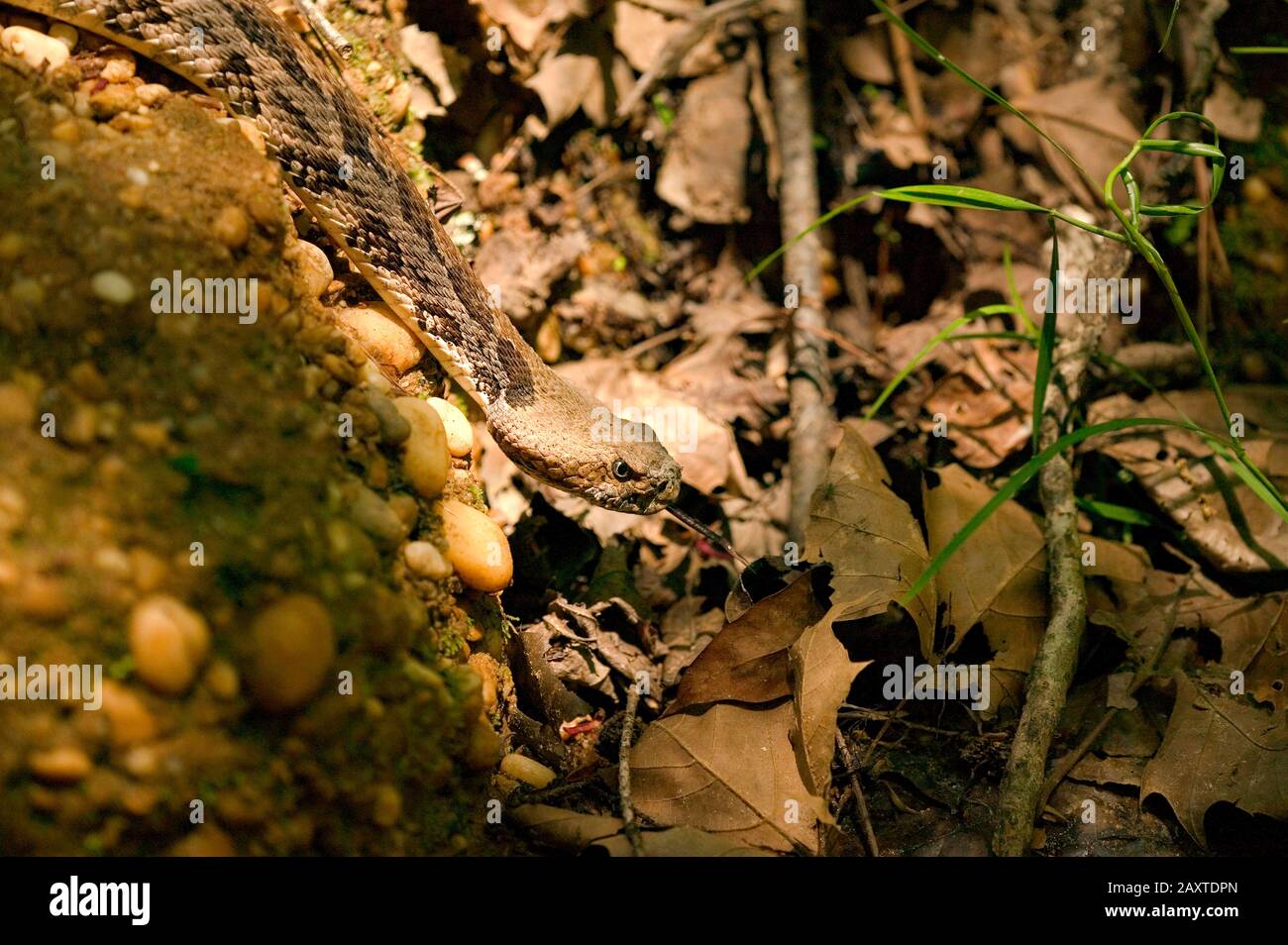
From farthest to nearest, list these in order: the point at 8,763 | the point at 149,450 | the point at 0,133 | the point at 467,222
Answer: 1. the point at 467,222
2. the point at 0,133
3. the point at 149,450
4. the point at 8,763

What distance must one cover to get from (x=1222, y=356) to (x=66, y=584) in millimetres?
5569

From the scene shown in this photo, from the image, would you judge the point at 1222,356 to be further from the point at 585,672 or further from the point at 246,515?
A: the point at 246,515

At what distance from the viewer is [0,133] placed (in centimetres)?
251

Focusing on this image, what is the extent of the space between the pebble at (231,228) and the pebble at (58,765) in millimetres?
1418

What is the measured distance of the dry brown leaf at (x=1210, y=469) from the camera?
3.97 metres

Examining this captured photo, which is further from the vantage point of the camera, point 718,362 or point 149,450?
point 718,362

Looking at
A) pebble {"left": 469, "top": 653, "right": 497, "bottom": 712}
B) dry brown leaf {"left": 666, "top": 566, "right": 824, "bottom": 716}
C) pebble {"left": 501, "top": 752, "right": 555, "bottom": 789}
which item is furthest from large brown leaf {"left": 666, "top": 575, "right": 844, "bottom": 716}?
pebble {"left": 469, "top": 653, "right": 497, "bottom": 712}

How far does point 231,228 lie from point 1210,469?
4.03m

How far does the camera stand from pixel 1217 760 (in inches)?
119

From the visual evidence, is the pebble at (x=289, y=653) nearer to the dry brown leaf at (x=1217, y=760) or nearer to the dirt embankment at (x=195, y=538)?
the dirt embankment at (x=195, y=538)

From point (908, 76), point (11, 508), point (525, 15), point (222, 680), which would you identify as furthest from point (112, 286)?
point (908, 76)

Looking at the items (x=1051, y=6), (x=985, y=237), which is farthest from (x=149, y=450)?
(x=1051, y=6)

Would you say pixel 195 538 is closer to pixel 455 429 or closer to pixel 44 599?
pixel 44 599

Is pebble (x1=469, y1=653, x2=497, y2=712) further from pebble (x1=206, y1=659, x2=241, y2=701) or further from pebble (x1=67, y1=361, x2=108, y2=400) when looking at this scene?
pebble (x1=67, y1=361, x2=108, y2=400)
